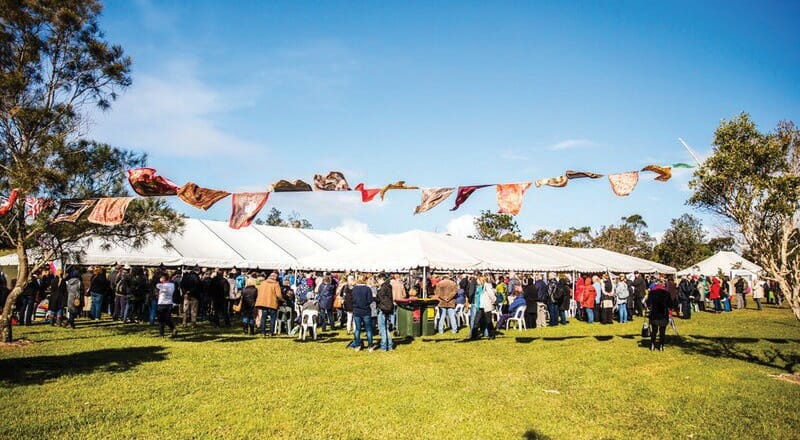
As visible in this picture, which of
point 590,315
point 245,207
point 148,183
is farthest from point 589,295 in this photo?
point 148,183

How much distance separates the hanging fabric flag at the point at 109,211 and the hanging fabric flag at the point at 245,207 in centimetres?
245

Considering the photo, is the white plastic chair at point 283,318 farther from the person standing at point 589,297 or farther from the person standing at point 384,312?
the person standing at point 589,297

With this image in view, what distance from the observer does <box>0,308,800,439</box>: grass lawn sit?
530 centimetres

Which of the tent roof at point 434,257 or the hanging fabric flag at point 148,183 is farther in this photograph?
the tent roof at point 434,257

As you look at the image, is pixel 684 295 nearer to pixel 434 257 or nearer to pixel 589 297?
pixel 589 297

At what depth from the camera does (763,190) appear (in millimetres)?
8461

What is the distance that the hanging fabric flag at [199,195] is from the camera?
9641mm

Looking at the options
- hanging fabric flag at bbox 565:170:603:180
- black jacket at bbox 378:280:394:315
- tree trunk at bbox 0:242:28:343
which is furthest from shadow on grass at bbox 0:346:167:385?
hanging fabric flag at bbox 565:170:603:180

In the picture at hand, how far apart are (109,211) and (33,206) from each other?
1.42m

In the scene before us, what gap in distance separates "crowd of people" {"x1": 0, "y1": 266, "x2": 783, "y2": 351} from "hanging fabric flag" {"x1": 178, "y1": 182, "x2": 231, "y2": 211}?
8.29ft

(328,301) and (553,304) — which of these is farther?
(553,304)

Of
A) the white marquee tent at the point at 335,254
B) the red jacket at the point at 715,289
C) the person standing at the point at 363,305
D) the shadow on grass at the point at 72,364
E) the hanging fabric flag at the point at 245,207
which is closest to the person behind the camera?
the shadow on grass at the point at 72,364

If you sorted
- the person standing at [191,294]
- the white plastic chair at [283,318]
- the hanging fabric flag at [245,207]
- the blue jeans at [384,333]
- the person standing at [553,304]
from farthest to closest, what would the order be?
1. the person standing at [553,304]
2. the person standing at [191,294]
3. the white plastic chair at [283,318]
4. the blue jeans at [384,333]
5. the hanging fabric flag at [245,207]

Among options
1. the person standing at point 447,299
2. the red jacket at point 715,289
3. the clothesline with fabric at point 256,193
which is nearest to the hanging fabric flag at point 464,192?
the clothesline with fabric at point 256,193
